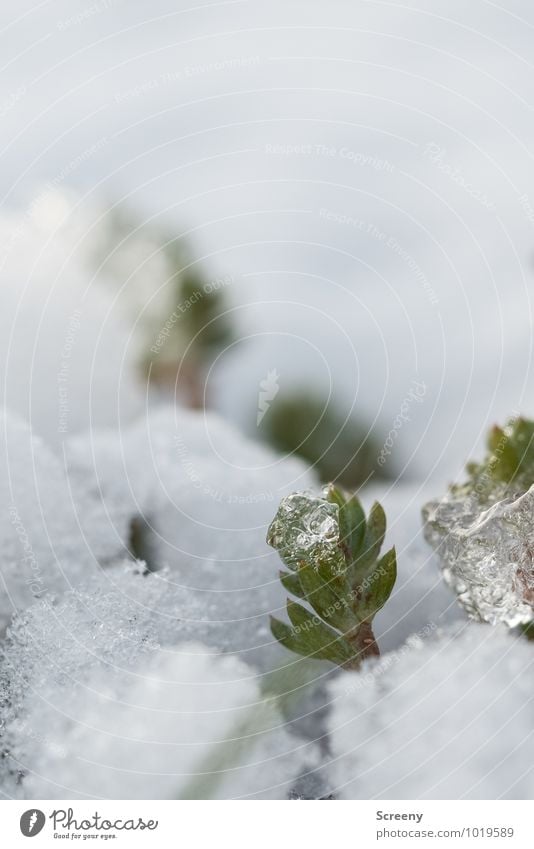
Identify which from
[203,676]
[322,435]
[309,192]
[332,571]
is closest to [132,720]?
[203,676]

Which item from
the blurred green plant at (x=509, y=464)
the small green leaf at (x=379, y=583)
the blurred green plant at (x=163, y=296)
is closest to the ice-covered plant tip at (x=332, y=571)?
the small green leaf at (x=379, y=583)

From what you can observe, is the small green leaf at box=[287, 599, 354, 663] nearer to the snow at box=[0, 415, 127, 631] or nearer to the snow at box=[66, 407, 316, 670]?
the snow at box=[66, 407, 316, 670]

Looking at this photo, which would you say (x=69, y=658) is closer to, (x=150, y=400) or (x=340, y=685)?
(x=340, y=685)

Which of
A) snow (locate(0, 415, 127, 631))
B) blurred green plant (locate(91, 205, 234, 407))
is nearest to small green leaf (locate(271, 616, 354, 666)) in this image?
snow (locate(0, 415, 127, 631))

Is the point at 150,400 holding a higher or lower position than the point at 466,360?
lower

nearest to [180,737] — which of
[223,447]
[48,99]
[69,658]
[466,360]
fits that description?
[69,658]

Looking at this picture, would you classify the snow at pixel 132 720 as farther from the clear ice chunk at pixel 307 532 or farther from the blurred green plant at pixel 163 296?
the blurred green plant at pixel 163 296

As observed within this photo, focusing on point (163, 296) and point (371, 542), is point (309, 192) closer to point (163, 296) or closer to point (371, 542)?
point (163, 296)
